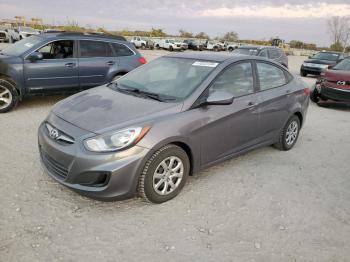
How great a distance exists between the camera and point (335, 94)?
8.98 m

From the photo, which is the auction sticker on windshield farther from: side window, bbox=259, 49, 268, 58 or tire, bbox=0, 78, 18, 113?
side window, bbox=259, 49, 268, 58

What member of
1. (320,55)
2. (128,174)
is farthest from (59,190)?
(320,55)

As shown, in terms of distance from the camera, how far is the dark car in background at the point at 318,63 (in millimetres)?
17109

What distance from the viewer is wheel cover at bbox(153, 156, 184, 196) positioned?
345 centimetres

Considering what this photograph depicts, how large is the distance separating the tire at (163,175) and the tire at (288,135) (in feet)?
7.12

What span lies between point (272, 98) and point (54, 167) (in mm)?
3063

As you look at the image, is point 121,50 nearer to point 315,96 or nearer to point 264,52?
point 315,96

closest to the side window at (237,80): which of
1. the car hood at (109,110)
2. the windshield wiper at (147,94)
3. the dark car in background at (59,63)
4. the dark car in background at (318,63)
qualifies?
the windshield wiper at (147,94)

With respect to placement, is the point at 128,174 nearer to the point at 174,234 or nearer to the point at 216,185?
the point at 174,234

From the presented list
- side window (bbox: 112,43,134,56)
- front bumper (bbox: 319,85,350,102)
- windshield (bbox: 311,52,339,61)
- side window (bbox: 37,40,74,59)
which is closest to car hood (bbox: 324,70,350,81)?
front bumper (bbox: 319,85,350,102)

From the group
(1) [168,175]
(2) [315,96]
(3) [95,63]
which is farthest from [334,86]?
(1) [168,175]

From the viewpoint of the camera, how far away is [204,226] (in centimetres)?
322

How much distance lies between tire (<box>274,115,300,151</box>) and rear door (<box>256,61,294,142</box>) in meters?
0.17

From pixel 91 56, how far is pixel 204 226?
18.2 ft
